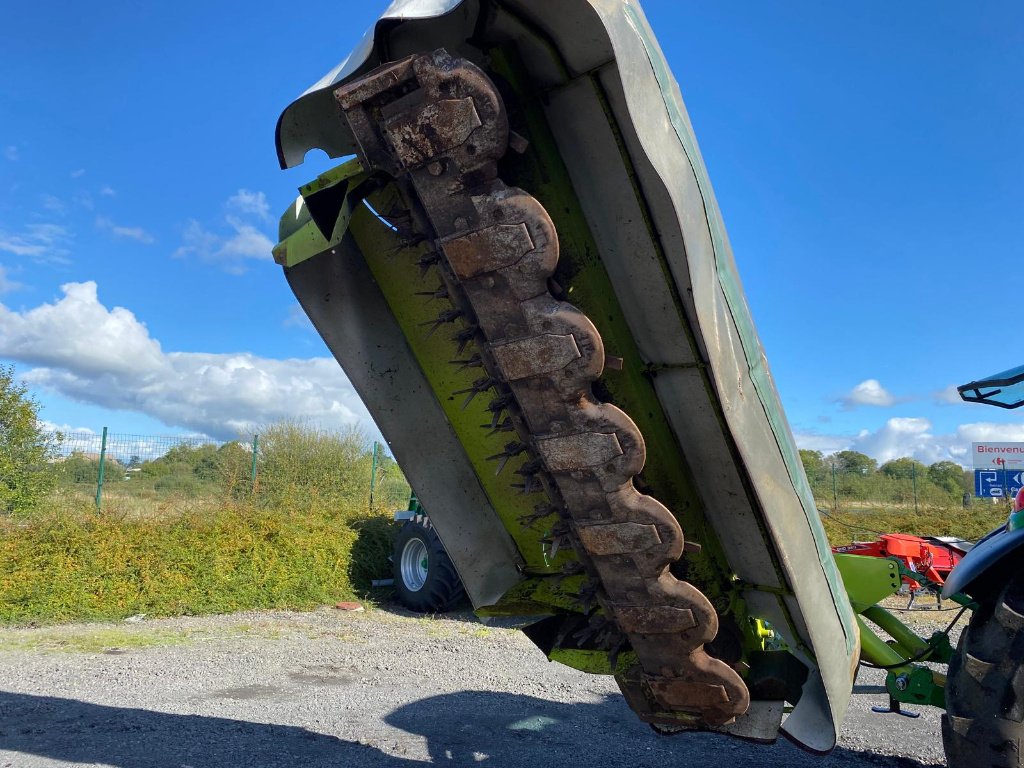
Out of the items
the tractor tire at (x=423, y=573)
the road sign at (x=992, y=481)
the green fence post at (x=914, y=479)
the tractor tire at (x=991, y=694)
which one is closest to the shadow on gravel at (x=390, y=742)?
the tractor tire at (x=991, y=694)

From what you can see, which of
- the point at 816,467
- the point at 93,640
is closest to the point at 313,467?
the point at 93,640

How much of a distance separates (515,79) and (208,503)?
37.2 ft

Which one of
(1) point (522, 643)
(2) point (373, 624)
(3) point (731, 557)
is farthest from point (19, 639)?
(3) point (731, 557)

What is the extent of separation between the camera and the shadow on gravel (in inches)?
151

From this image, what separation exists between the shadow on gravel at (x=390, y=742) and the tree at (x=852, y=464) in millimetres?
20142

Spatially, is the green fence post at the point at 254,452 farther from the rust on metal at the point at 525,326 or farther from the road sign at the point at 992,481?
the road sign at the point at 992,481

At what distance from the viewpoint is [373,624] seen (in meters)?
8.76

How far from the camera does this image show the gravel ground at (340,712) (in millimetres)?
3955

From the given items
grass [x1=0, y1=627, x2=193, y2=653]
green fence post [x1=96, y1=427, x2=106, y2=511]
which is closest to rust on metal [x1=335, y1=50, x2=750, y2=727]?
grass [x1=0, y1=627, x2=193, y2=653]

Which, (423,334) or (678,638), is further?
(423,334)

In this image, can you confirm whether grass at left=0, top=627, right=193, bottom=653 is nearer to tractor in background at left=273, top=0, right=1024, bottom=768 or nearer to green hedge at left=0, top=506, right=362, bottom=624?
green hedge at left=0, top=506, right=362, bottom=624

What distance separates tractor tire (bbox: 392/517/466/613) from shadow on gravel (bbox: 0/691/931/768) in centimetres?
434

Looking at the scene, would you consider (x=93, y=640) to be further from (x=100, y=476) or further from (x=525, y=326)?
(x=525, y=326)

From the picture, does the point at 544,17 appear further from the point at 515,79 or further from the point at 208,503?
the point at 208,503
